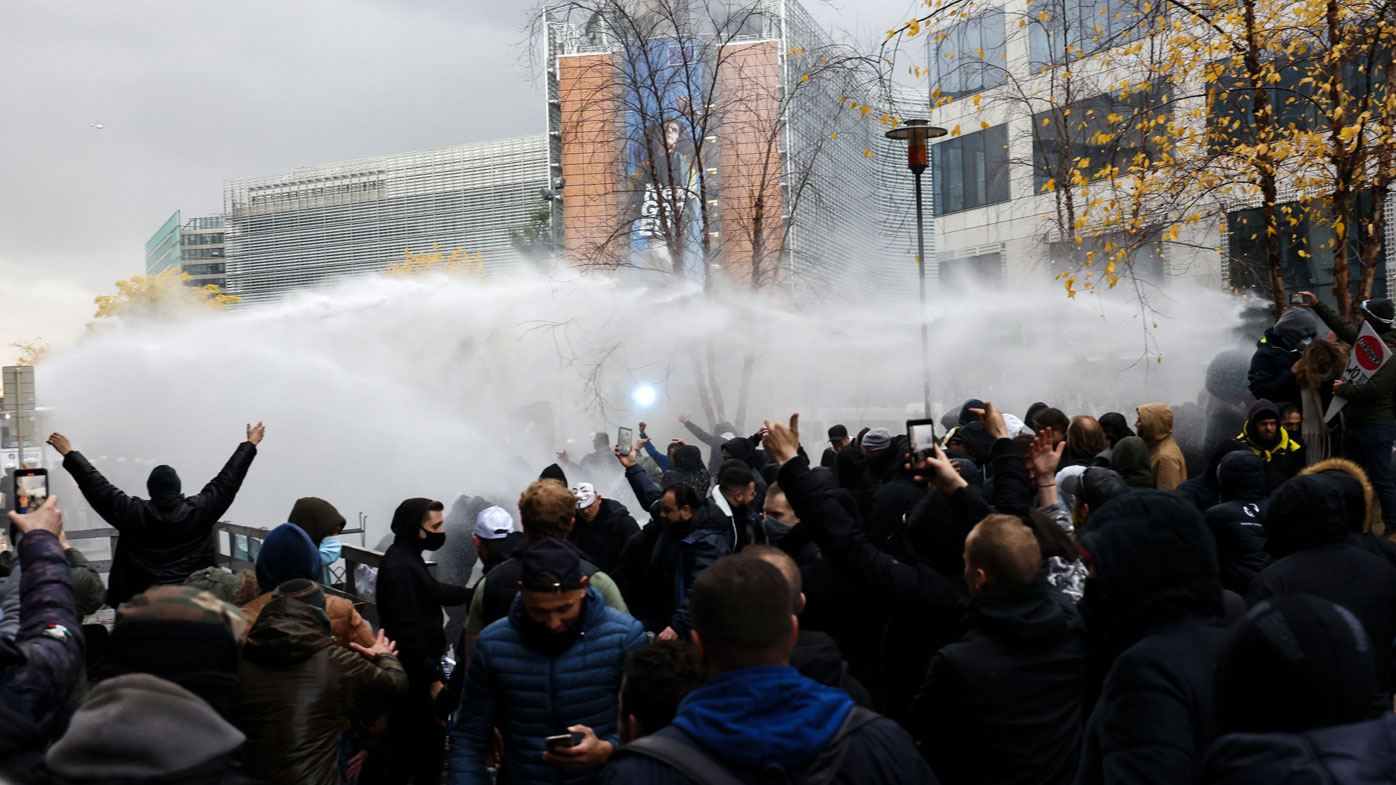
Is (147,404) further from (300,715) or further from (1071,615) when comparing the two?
(1071,615)

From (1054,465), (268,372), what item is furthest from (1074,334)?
(1054,465)

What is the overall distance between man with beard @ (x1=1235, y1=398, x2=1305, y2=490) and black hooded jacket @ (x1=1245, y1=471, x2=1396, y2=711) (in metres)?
3.20

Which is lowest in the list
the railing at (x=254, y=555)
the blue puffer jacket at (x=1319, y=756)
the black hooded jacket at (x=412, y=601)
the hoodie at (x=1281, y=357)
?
the railing at (x=254, y=555)

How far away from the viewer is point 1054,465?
468 cm

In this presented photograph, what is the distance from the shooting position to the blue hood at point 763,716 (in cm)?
195

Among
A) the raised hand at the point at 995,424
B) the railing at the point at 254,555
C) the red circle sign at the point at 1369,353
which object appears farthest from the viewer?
the railing at the point at 254,555

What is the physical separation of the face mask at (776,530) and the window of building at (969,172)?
27.6 m

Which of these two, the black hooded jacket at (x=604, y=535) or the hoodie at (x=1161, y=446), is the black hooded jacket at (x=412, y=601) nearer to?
the black hooded jacket at (x=604, y=535)

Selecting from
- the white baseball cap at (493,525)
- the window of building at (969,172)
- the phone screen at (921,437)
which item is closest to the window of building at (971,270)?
the window of building at (969,172)

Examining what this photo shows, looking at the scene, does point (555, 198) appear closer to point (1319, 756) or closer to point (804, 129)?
point (804, 129)

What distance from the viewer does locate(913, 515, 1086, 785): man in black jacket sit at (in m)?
2.95

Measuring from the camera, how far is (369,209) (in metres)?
103

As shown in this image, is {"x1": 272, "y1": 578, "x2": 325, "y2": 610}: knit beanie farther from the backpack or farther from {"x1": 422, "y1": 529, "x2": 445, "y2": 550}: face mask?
the backpack

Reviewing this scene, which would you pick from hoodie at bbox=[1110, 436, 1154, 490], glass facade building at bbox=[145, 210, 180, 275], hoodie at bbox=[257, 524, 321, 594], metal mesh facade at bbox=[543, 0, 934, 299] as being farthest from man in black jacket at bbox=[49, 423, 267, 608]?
glass facade building at bbox=[145, 210, 180, 275]
